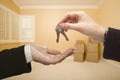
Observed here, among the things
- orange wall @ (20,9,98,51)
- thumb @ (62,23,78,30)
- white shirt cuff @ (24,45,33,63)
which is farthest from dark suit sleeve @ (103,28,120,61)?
orange wall @ (20,9,98,51)

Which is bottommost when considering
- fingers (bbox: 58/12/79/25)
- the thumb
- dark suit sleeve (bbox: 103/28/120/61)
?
dark suit sleeve (bbox: 103/28/120/61)

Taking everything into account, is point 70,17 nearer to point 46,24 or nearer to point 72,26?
point 72,26

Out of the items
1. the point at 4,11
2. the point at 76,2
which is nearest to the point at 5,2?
the point at 4,11

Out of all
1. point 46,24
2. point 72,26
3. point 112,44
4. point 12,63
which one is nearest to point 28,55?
point 12,63

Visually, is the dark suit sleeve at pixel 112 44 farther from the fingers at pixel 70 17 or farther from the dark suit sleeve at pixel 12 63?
the dark suit sleeve at pixel 12 63

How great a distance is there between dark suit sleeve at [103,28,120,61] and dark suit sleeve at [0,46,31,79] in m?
0.36

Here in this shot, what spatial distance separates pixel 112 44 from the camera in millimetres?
542

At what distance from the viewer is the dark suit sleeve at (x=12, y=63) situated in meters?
0.58

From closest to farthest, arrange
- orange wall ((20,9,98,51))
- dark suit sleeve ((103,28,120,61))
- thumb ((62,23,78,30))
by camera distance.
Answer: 1. dark suit sleeve ((103,28,120,61))
2. thumb ((62,23,78,30))
3. orange wall ((20,9,98,51))

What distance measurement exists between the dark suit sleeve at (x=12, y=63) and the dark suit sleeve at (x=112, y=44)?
1.19 ft

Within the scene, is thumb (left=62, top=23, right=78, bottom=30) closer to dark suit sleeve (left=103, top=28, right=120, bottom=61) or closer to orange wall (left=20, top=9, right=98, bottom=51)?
dark suit sleeve (left=103, top=28, right=120, bottom=61)

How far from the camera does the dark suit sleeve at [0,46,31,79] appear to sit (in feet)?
1.91

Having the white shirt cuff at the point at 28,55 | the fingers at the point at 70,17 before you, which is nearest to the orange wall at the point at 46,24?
the fingers at the point at 70,17

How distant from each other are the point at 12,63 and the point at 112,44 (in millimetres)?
436
